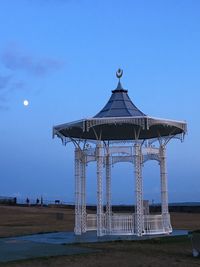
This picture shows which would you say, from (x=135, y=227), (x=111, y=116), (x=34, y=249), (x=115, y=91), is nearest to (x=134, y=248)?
(x=34, y=249)

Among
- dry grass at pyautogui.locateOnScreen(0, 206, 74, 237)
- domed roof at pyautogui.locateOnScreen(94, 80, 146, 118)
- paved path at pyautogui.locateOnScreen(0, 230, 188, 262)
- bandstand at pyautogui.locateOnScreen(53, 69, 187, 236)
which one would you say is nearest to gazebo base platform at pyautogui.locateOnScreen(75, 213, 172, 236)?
bandstand at pyautogui.locateOnScreen(53, 69, 187, 236)

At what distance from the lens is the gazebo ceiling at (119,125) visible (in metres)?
25.5

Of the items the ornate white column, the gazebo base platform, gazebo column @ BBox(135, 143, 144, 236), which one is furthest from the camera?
the ornate white column

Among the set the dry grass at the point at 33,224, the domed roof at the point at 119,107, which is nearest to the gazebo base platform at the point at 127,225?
the dry grass at the point at 33,224

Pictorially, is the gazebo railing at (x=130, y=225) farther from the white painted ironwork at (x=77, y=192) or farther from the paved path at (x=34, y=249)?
the paved path at (x=34, y=249)

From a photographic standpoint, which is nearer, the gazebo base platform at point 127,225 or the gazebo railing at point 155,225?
the gazebo base platform at point 127,225

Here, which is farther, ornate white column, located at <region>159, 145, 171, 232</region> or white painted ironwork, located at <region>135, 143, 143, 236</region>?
ornate white column, located at <region>159, 145, 171, 232</region>

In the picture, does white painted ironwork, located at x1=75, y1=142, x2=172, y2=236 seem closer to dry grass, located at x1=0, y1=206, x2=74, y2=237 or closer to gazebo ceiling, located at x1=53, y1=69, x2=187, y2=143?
gazebo ceiling, located at x1=53, y1=69, x2=187, y2=143

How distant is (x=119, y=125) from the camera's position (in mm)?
27797

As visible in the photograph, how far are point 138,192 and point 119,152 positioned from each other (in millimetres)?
2711

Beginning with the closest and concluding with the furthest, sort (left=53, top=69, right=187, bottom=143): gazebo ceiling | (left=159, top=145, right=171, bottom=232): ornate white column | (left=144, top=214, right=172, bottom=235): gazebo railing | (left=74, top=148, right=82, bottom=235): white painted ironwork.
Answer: (left=53, top=69, right=187, bottom=143): gazebo ceiling → (left=144, top=214, right=172, bottom=235): gazebo railing → (left=74, top=148, right=82, bottom=235): white painted ironwork → (left=159, top=145, right=171, bottom=232): ornate white column

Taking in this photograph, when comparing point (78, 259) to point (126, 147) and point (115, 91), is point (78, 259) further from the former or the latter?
point (115, 91)

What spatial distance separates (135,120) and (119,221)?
5.47 m

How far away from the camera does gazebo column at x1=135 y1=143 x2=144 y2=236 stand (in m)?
25.9
